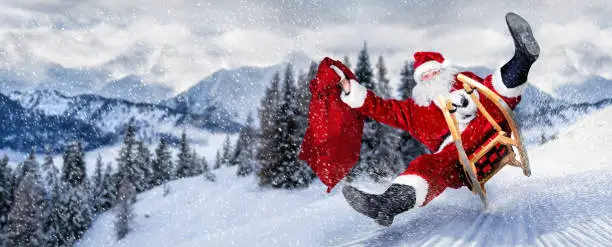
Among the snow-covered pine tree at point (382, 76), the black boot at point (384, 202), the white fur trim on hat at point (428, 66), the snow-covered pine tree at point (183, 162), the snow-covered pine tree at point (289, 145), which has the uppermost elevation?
the white fur trim on hat at point (428, 66)

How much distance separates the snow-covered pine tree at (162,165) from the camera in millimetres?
58778

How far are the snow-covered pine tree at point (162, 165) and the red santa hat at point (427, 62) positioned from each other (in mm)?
56181

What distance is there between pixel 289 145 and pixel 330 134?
937 inches

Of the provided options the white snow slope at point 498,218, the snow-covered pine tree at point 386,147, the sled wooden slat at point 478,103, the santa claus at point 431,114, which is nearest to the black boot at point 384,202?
the santa claus at point 431,114

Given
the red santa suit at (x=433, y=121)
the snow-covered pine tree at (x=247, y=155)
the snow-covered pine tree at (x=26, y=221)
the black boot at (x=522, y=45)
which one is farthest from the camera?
the snow-covered pine tree at (x=247, y=155)

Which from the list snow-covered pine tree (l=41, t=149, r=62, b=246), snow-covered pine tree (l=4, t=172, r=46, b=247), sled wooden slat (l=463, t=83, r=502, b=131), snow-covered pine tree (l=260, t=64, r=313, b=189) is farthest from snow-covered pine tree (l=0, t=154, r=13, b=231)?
sled wooden slat (l=463, t=83, r=502, b=131)

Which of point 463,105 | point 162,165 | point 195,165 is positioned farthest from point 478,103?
point 195,165

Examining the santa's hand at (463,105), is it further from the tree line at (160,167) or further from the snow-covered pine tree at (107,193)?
the snow-covered pine tree at (107,193)

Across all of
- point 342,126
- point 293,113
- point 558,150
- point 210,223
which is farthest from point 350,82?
point 210,223

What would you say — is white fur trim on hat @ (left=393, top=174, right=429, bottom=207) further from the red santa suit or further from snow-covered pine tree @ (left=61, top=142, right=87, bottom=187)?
snow-covered pine tree @ (left=61, top=142, right=87, bottom=187)

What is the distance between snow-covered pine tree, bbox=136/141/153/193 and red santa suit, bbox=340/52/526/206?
172 ft

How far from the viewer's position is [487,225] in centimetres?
345

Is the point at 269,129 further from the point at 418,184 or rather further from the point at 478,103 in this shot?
the point at 418,184

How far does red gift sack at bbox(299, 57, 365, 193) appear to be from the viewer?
14.9ft
